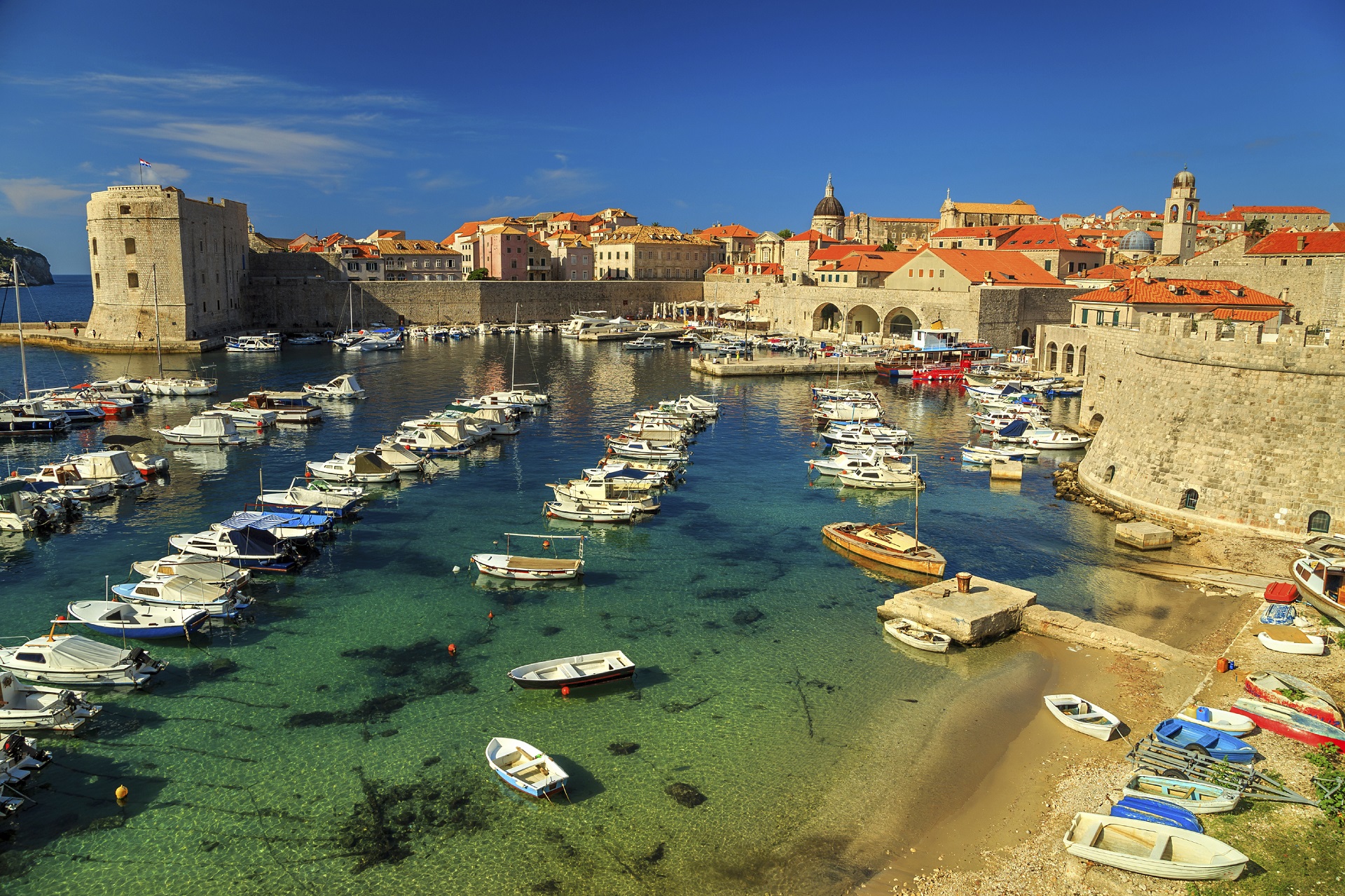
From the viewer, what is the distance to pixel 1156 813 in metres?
11.2

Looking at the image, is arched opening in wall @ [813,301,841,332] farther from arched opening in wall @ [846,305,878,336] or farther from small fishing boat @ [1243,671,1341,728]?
small fishing boat @ [1243,671,1341,728]

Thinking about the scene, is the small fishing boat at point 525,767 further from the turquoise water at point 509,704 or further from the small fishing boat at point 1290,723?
the small fishing boat at point 1290,723

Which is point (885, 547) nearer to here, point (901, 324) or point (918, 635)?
point (918, 635)

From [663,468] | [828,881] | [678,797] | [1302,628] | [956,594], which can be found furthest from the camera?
[663,468]

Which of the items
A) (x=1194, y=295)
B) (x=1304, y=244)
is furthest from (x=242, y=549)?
(x=1304, y=244)

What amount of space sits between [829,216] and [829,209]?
1303mm

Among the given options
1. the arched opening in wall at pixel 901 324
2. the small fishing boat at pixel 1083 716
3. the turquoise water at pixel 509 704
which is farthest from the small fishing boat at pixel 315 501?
the arched opening in wall at pixel 901 324

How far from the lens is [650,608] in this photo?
19578 millimetres

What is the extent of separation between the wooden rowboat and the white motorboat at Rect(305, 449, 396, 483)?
50.7ft

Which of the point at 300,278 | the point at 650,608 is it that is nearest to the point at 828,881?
the point at 650,608

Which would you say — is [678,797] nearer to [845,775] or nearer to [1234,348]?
[845,775]

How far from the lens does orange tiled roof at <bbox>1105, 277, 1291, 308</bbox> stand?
3362 cm

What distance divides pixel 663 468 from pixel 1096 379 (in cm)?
1959

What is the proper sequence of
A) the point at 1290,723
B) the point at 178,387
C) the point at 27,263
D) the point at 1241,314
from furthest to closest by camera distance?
the point at 27,263 < the point at 178,387 < the point at 1241,314 < the point at 1290,723
